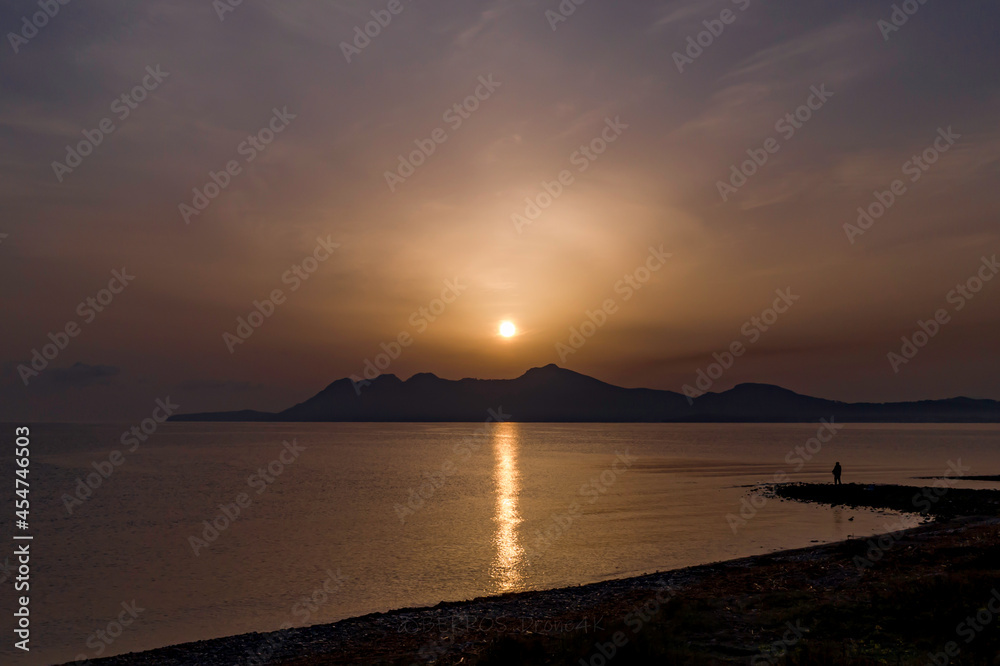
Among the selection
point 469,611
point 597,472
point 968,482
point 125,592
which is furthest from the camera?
point 597,472

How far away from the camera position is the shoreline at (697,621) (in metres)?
15.1

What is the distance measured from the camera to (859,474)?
87.3 m

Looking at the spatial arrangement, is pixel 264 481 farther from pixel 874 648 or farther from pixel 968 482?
pixel 968 482

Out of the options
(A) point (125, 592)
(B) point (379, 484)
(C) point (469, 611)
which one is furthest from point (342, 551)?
(B) point (379, 484)

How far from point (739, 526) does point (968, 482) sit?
160ft

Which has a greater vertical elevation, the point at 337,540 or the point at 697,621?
the point at 697,621

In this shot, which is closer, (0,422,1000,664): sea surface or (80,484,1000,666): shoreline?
(80,484,1000,666): shoreline

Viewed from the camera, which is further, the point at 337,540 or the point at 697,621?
the point at 337,540

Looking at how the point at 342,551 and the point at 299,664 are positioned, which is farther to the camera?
the point at 342,551

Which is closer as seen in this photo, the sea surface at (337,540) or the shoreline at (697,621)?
the shoreline at (697,621)

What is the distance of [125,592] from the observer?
30.2 meters

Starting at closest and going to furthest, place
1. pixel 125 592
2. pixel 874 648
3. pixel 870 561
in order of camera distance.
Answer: pixel 874 648, pixel 870 561, pixel 125 592

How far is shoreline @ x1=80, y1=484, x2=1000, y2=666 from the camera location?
1507cm

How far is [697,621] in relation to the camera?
1803cm
